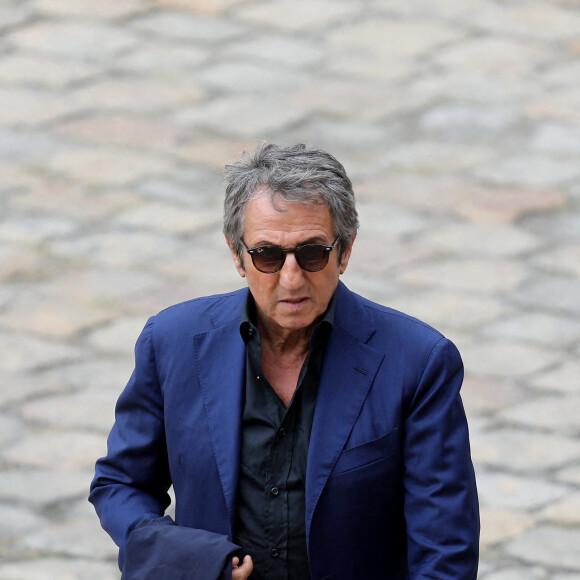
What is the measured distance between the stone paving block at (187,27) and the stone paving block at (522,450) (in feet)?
14.5

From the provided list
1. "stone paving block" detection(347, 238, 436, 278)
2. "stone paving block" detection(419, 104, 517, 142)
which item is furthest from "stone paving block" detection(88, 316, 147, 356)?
"stone paving block" detection(419, 104, 517, 142)

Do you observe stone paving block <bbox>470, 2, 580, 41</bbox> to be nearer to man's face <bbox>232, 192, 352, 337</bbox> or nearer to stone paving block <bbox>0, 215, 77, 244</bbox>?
stone paving block <bbox>0, 215, 77, 244</bbox>

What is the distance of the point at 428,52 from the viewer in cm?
909

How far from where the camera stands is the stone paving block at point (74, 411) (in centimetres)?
578

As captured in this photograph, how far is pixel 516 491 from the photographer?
17.5 feet

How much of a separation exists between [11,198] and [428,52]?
114 inches

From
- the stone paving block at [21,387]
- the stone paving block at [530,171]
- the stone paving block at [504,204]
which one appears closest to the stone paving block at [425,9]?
the stone paving block at [530,171]

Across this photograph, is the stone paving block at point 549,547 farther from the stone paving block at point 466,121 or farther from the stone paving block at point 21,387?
the stone paving block at point 466,121

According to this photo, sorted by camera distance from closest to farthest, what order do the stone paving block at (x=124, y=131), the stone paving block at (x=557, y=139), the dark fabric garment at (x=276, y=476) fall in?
the dark fabric garment at (x=276, y=476) < the stone paving block at (x=557, y=139) < the stone paving block at (x=124, y=131)

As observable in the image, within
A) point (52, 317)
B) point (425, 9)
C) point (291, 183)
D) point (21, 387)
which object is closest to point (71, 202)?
point (52, 317)

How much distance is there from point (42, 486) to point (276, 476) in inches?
102

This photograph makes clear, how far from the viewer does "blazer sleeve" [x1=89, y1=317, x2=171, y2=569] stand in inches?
124

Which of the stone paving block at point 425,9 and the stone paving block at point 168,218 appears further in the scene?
the stone paving block at point 425,9

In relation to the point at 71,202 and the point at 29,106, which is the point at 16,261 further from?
the point at 29,106
